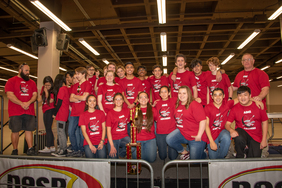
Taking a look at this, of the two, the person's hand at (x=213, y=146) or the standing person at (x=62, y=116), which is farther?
the standing person at (x=62, y=116)

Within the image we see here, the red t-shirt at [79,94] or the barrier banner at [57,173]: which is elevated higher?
the red t-shirt at [79,94]

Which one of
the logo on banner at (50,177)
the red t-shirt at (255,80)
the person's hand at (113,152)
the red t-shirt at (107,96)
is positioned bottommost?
the logo on banner at (50,177)

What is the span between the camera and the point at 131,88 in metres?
4.16

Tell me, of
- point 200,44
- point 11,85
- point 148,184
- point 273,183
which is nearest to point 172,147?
point 148,184

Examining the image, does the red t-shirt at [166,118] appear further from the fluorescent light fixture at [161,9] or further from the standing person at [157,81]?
the fluorescent light fixture at [161,9]

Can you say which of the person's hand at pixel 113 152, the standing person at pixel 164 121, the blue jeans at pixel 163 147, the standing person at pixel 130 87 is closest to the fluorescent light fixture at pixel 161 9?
the standing person at pixel 130 87

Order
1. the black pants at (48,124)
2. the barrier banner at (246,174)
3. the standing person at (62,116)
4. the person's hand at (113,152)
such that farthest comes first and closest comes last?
the black pants at (48,124), the standing person at (62,116), the person's hand at (113,152), the barrier banner at (246,174)

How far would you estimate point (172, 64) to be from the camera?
46.2ft

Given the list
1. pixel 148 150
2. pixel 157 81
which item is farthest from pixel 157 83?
pixel 148 150

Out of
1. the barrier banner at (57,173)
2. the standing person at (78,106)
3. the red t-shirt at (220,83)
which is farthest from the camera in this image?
the red t-shirt at (220,83)

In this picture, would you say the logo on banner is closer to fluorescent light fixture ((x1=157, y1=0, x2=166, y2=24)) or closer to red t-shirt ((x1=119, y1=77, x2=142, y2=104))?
red t-shirt ((x1=119, y1=77, x2=142, y2=104))

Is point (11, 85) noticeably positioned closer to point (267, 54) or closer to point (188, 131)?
point (188, 131)

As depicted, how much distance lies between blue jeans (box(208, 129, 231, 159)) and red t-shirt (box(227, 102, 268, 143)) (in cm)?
32

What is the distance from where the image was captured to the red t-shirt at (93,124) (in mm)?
3332
